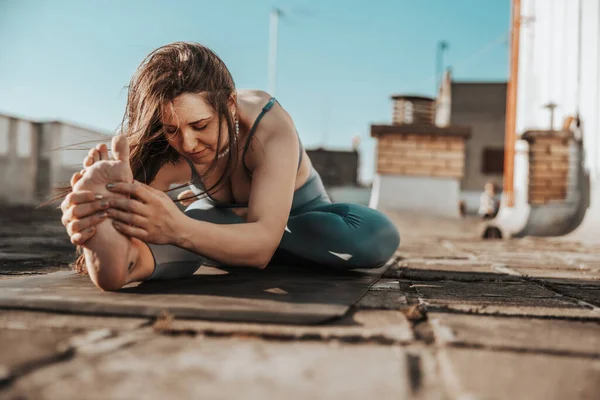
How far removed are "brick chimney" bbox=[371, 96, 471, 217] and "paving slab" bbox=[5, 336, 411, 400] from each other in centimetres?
732

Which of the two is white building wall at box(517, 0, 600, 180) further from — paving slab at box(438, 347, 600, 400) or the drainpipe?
A: paving slab at box(438, 347, 600, 400)

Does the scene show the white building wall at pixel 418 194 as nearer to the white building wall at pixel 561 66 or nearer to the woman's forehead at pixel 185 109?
the white building wall at pixel 561 66

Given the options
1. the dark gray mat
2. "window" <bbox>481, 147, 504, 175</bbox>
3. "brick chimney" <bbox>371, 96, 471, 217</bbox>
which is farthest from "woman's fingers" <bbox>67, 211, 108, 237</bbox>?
"window" <bbox>481, 147, 504, 175</bbox>

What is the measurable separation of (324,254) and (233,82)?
30.8 inches

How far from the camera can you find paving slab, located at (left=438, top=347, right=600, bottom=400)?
2.59ft

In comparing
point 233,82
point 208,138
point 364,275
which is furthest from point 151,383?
point 364,275

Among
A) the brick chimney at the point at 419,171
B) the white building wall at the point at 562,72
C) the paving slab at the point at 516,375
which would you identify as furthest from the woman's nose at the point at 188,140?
the brick chimney at the point at 419,171

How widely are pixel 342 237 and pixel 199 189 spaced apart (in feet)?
2.18

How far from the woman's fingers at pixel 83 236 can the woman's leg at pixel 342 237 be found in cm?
93

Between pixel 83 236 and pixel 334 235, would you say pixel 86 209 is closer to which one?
pixel 83 236

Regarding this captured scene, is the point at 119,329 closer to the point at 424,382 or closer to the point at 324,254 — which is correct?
the point at 424,382

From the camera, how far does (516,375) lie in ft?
2.83

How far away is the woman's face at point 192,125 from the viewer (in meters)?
1.65

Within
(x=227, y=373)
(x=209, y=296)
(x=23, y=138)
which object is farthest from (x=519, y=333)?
(x=23, y=138)
